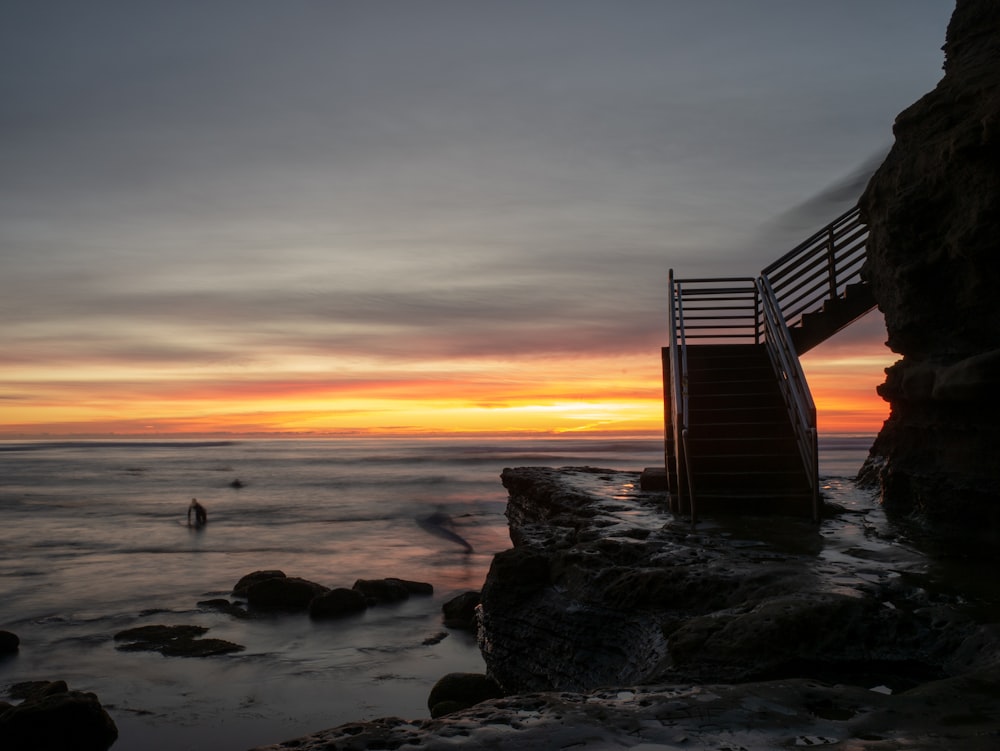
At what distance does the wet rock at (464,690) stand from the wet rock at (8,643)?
6.02 metres

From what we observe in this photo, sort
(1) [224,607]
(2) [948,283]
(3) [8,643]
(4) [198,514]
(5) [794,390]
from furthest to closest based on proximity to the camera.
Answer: (4) [198,514]
(1) [224,607]
(3) [8,643]
(5) [794,390]
(2) [948,283]

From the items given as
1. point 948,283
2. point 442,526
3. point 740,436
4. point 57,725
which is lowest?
point 442,526

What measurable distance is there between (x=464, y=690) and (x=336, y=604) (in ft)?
14.4

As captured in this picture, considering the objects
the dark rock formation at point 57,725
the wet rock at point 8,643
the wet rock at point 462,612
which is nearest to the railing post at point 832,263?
the wet rock at point 462,612

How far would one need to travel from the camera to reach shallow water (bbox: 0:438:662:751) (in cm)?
741

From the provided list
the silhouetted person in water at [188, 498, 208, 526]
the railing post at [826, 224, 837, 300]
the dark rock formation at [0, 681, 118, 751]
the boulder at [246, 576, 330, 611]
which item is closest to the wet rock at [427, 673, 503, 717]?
the dark rock formation at [0, 681, 118, 751]

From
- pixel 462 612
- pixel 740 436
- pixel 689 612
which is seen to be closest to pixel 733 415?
pixel 740 436

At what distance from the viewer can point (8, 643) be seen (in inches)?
371

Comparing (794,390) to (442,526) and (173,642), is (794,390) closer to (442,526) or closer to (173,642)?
(173,642)

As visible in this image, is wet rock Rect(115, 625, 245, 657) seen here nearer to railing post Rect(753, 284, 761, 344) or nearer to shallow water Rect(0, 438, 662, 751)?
shallow water Rect(0, 438, 662, 751)

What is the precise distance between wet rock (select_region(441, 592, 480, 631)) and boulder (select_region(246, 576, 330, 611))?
2.20 meters

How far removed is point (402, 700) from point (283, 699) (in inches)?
49.2

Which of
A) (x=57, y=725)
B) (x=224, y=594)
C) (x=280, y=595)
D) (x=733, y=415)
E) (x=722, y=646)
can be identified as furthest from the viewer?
(x=224, y=594)

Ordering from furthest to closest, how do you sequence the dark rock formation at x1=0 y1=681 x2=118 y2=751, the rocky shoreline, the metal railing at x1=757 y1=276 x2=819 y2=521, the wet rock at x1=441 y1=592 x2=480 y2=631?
the wet rock at x1=441 y1=592 x2=480 y2=631
the metal railing at x1=757 y1=276 x2=819 y2=521
the dark rock formation at x1=0 y1=681 x2=118 y2=751
the rocky shoreline
